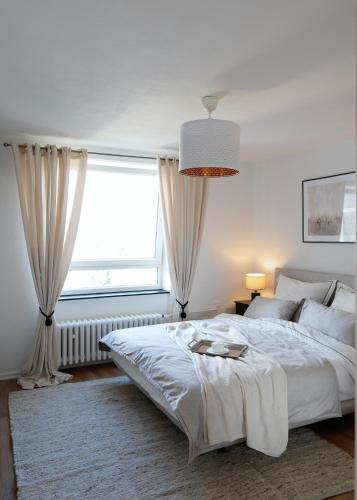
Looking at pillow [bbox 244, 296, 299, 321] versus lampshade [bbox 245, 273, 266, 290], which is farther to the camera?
lampshade [bbox 245, 273, 266, 290]

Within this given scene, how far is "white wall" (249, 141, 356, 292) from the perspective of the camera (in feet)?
13.6

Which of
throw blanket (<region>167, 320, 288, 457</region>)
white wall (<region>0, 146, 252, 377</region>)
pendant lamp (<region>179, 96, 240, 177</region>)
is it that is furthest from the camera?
white wall (<region>0, 146, 252, 377</region>)

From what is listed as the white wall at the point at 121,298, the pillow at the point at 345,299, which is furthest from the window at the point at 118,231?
the pillow at the point at 345,299

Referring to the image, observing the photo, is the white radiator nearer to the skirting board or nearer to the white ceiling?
the skirting board

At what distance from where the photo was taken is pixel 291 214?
4.75 meters

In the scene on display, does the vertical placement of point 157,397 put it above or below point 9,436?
above

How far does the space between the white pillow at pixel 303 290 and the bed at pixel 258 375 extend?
23.1 inches

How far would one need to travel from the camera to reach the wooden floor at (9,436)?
229cm

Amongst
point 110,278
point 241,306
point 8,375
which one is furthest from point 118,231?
point 8,375

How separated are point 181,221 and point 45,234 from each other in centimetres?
151

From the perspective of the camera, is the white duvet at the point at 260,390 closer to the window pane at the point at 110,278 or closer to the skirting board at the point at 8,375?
the window pane at the point at 110,278

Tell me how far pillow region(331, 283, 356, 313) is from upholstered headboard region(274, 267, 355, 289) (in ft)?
0.27

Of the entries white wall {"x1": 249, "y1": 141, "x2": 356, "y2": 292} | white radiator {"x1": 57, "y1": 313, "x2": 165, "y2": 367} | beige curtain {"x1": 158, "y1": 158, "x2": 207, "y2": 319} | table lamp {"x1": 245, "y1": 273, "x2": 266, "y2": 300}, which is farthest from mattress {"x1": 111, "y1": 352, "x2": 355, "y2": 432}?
table lamp {"x1": 245, "y1": 273, "x2": 266, "y2": 300}

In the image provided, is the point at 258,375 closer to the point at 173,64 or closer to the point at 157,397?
the point at 157,397
